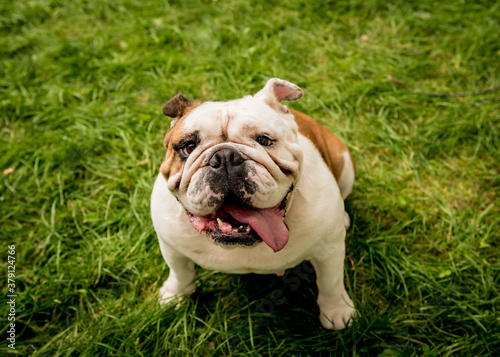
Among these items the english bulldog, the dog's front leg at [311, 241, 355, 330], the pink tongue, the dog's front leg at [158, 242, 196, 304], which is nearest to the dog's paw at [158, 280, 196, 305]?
the dog's front leg at [158, 242, 196, 304]

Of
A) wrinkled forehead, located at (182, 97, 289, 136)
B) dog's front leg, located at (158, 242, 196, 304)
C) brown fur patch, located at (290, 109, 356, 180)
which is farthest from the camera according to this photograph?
brown fur patch, located at (290, 109, 356, 180)

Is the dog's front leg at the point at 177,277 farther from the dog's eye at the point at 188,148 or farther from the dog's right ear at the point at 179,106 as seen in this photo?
the dog's right ear at the point at 179,106

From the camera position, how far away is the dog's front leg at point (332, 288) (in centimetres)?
279

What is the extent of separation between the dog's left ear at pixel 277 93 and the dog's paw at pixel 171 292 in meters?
1.73

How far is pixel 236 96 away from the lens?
483 cm

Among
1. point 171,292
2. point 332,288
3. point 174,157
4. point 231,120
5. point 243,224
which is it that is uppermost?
point 231,120

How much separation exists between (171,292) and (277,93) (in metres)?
1.90

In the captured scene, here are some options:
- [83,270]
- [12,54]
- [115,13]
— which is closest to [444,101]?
[83,270]

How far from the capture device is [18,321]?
11.0 feet

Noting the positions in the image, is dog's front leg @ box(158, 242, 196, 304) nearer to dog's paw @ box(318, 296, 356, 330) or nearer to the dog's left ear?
dog's paw @ box(318, 296, 356, 330)

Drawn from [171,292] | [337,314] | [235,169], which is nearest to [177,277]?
[171,292]

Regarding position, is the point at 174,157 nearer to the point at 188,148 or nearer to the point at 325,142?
the point at 188,148

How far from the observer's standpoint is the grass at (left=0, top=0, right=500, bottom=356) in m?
3.25

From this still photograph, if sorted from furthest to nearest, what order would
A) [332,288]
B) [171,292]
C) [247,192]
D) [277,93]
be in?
[171,292] → [332,288] → [277,93] → [247,192]
